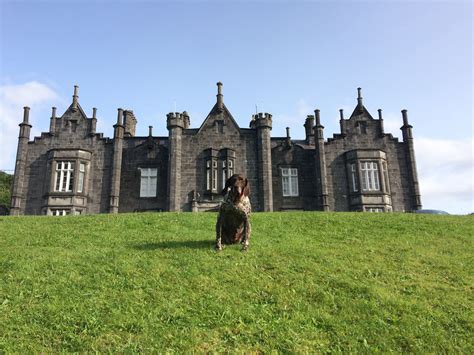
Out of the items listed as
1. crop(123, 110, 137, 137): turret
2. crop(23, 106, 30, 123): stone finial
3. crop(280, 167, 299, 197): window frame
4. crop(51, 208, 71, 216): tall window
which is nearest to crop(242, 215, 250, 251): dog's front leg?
crop(280, 167, 299, 197): window frame

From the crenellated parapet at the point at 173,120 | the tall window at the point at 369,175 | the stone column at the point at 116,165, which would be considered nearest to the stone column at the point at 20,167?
the stone column at the point at 116,165

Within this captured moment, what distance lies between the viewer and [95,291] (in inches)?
322

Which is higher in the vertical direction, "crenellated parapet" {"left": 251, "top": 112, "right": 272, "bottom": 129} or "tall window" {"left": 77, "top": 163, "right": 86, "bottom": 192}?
"crenellated parapet" {"left": 251, "top": 112, "right": 272, "bottom": 129}

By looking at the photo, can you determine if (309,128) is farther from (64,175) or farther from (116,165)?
(64,175)

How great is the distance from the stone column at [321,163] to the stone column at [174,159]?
36.3ft

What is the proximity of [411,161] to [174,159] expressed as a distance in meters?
19.3

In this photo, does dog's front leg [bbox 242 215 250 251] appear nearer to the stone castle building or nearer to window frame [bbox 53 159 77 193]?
the stone castle building

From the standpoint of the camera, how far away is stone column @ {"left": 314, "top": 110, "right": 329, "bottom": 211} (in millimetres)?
29938

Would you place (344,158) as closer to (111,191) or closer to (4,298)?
(111,191)

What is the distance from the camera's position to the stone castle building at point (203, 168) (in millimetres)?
29406

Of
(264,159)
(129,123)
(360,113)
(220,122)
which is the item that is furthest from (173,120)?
(360,113)

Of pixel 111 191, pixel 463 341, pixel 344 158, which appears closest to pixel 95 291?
pixel 463 341

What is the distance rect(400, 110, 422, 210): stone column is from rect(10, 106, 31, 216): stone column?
30.7 m

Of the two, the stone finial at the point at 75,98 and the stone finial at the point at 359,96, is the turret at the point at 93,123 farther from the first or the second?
the stone finial at the point at 359,96
